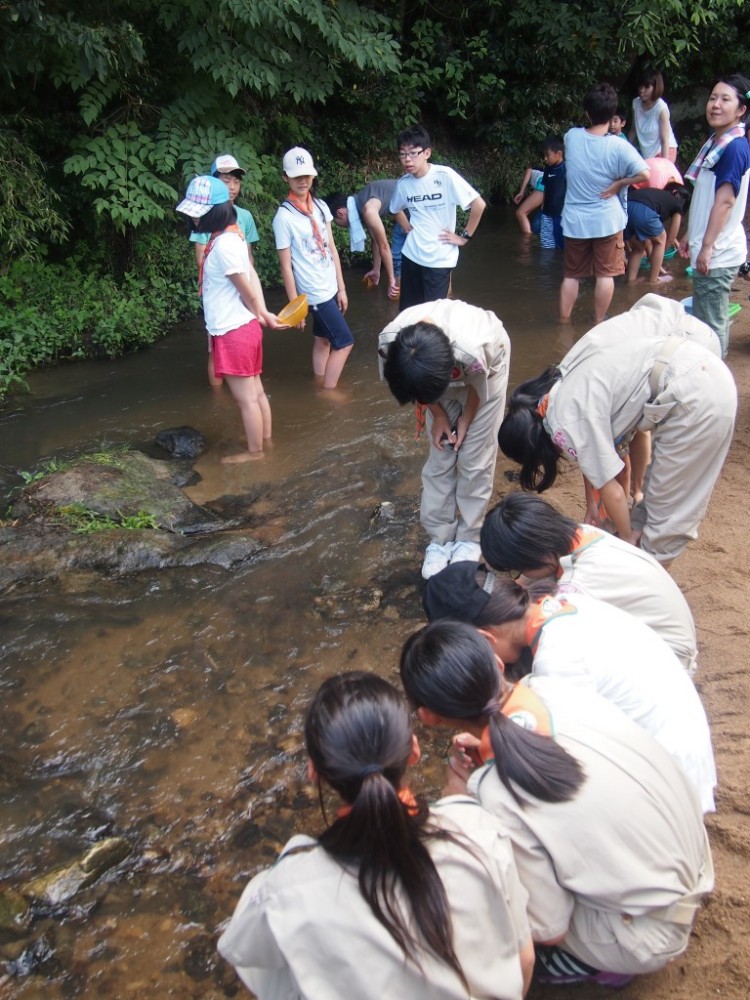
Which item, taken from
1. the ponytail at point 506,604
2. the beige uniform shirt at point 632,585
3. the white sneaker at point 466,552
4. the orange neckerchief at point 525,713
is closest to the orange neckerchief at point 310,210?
the white sneaker at point 466,552

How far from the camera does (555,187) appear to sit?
705cm

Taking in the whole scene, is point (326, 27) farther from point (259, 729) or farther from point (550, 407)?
point (259, 729)

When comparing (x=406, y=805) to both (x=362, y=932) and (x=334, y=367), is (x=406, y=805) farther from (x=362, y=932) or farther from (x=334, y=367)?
(x=334, y=367)

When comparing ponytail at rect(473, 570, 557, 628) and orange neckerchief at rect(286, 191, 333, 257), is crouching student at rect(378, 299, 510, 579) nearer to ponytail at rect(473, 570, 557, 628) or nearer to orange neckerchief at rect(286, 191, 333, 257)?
ponytail at rect(473, 570, 557, 628)

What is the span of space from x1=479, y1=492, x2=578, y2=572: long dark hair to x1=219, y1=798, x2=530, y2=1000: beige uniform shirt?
3.49 feet

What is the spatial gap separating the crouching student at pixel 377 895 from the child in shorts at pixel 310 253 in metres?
4.19

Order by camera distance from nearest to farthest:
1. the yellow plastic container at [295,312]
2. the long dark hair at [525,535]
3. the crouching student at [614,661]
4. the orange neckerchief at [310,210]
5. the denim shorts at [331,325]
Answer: the crouching student at [614,661] → the long dark hair at [525,535] → the yellow plastic container at [295,312] → the orange neckerchief at [310,210] → the denim shorts at [331,325]

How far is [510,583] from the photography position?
236cm

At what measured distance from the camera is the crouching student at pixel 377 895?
139 centimetres

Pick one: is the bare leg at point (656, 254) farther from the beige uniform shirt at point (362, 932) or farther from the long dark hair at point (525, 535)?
the beige uniform shirt at point (362, 932)

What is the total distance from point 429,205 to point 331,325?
105 cm

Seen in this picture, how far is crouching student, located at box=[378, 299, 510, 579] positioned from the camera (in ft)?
9.34

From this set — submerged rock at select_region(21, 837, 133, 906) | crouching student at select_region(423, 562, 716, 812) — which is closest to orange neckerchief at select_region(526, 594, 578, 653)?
crouching student at select_region(423, 562, 716, 812)

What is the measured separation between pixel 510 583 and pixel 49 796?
1.77 metres
